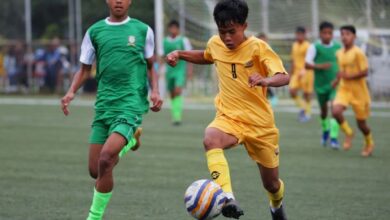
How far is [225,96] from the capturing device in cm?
765

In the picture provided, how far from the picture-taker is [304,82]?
21.5 meters

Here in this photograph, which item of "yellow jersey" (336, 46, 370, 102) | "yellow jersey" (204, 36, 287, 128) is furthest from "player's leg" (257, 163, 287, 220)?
"yellow jersey" (336, 46, 370, 102)

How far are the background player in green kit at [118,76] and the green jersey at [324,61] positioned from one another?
26.4 feet

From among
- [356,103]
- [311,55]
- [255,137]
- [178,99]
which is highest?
[255,137]

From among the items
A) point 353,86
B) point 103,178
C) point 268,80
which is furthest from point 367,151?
point 268,80

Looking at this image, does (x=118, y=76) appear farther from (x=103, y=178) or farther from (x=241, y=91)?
(x=241, y=91)

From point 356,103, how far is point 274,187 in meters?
6.70

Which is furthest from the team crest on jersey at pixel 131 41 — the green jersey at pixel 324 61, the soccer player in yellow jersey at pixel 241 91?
the green jersey at pixel 324 61

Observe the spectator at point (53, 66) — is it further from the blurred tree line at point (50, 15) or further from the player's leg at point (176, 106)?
the player's leg at point (176, 106)

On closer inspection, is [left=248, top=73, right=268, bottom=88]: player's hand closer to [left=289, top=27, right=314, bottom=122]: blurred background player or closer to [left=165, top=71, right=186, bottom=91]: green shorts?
[left=165, top=71, right=186, bottom=91]: green shorts

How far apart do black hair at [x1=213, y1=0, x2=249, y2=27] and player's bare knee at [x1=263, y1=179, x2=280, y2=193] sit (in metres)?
1.47

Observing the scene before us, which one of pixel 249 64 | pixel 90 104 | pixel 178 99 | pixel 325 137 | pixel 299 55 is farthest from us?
pixel 90 104

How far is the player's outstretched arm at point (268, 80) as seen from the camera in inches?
270

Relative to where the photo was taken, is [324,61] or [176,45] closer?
[324,61]
